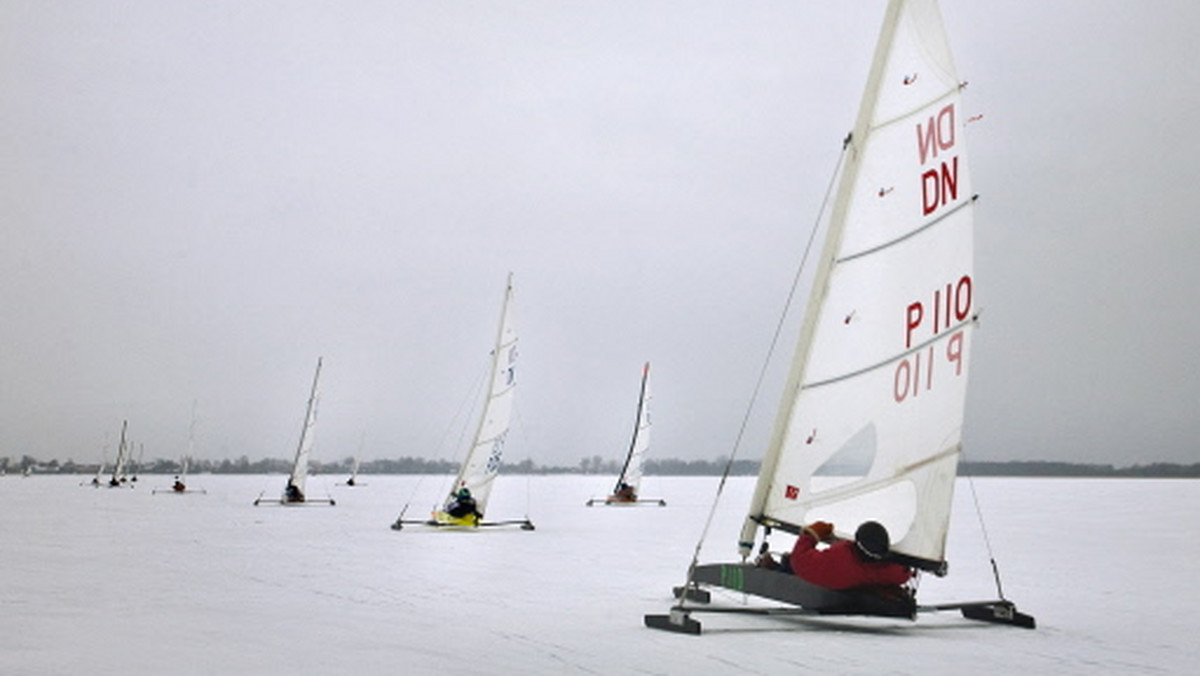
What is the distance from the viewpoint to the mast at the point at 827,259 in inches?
349

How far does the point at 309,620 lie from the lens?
862 centimetres

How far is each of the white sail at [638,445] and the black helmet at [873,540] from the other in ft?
109

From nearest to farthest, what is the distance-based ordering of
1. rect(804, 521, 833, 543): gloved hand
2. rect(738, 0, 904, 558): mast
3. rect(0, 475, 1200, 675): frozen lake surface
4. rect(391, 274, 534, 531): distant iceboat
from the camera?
rect(0, 475, 1200, 675): frozen lake surface
rect(804, 521, 833, 543): gloved hand
rect(738, 0, 904, 558): mast
rect(391, 274, 534, 531): distant iceboat

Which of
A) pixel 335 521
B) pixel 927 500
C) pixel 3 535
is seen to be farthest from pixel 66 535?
pixel 927 500

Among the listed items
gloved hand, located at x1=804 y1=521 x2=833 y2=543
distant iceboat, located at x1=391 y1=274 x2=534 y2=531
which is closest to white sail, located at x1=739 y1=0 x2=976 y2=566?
gloved hand, located at x1=804 y1=521 x2=833 y2=543

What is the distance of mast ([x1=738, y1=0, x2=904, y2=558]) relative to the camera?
349 inches

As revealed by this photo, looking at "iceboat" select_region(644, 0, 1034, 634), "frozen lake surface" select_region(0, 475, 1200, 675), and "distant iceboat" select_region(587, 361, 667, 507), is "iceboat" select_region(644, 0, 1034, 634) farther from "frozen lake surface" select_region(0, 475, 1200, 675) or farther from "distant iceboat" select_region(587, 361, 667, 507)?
"distant iceboat" select_region(587, 361, 667, 507)

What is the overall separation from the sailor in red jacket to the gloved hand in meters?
0.01

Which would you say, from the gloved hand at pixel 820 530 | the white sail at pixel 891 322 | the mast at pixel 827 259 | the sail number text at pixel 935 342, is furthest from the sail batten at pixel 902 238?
the gloved hand at pixel 820 530

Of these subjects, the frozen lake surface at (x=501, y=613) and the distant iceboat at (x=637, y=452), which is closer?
the frozen lake surface at (x=501, y=613)

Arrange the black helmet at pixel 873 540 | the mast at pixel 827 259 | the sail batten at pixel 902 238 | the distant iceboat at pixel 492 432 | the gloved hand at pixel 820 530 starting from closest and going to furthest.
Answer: the black helmet at pixel 873 540 < the gloved hand at pixel 820 530 < the sail batten at pixel 902 238 < the mast at pixel 827 259 < the distant iceboat at pixel 492 432

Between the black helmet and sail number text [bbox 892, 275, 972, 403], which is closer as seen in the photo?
the black helmet

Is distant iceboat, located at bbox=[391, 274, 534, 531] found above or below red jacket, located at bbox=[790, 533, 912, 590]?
above

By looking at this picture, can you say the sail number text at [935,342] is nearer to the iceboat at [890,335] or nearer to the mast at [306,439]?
the iceboat at [890,335]
